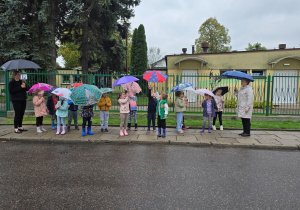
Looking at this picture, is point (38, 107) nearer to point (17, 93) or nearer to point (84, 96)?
point (17, 93)

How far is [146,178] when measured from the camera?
4.04m

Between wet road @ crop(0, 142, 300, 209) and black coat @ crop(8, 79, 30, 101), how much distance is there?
5.92 ft

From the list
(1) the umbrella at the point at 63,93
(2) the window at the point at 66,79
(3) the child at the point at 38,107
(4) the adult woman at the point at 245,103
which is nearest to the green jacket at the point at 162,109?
(4) the adult woman at the point at 245,103

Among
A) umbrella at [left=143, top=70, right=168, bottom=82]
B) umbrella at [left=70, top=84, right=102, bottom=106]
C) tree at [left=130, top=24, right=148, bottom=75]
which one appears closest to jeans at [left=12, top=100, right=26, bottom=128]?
umbrella at [left=70, top=84, right=102, bottom=106]

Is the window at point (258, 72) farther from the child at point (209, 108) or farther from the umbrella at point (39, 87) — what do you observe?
the umbrella at point (39, 87)

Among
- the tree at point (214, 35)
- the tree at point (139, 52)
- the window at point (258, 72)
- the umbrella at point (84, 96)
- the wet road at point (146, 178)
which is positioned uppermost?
the tree at point (214, 35)

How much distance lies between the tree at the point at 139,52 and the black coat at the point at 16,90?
52.2 feet

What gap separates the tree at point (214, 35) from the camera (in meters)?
34.4

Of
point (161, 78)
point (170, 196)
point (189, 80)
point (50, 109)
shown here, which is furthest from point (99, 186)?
point (189, 80)

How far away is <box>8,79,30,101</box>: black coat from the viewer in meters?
7.08

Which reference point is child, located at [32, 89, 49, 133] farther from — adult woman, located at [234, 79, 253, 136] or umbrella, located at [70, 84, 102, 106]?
adult woman, located at [234, 79, 253, 136]

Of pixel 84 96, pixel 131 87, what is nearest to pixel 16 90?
pixel 84 96

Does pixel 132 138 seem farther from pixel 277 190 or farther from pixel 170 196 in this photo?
pixel 277 190

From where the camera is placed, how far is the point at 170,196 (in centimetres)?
336
